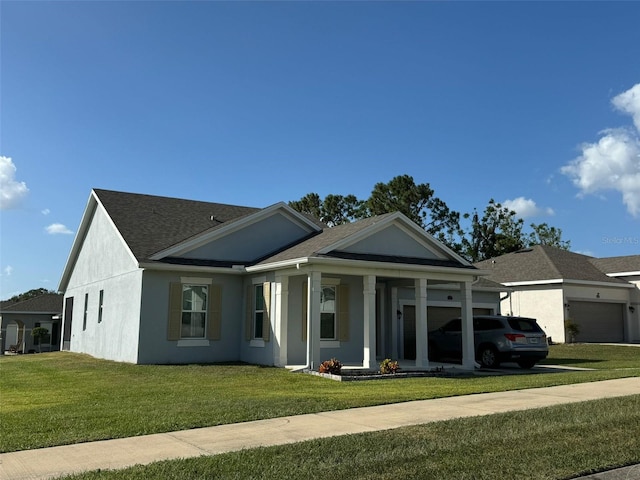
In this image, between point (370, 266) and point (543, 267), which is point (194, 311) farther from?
point (543, 267)

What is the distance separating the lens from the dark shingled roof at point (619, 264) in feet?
111

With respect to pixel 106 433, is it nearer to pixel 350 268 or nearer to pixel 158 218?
pixel 350 268

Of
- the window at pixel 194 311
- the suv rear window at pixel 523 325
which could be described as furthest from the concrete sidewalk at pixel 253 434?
the window at pixel 194 311

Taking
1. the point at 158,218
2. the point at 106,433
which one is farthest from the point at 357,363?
the point at 106,433

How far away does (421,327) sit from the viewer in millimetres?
17078

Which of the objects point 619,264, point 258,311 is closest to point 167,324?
point 258,311

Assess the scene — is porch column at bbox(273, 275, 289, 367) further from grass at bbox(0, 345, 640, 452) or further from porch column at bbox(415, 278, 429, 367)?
porch column at bbox(415, 278, 429, 367)

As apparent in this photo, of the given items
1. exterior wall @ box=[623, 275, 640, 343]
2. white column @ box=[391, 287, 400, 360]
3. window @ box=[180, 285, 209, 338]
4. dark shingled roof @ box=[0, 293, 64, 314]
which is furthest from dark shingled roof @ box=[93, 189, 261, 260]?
exterior wall @ box=[623, 275, 640, 343]

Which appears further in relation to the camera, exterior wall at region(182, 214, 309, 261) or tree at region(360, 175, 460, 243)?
tree at region(360, 175, 460, 243)

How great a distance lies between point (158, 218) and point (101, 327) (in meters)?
4.40

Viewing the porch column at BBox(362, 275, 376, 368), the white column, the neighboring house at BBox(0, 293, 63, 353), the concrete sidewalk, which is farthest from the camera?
the neighboring house at BBox(0, 293, 63, 353)

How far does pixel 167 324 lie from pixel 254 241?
163 inches

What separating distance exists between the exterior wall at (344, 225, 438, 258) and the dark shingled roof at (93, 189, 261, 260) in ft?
17.1

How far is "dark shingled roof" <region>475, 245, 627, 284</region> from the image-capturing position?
102ft
